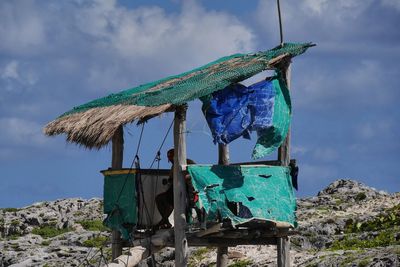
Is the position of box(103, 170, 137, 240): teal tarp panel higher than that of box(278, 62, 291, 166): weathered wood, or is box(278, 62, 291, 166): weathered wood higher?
box(278, 62, 291, 166): weathered wood

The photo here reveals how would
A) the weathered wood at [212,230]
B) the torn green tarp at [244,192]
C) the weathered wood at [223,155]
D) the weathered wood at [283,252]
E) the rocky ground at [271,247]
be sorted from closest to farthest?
1. the torn green tarp at [244,192]
2. the weathered wood at [212,230]
3. the weathered wood at [283,252]
4. the weathered wood at [223,155]
5. the rocky ground at [271,247]

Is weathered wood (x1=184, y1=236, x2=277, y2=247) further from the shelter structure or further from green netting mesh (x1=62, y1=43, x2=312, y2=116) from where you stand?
green netting mesh (x1=62, y1=43, x2=312, y2=116)

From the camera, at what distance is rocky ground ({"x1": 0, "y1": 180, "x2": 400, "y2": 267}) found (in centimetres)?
2383

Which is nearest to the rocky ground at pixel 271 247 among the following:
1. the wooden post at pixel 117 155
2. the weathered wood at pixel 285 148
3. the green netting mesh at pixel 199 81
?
the wooden post at pixel 117 155

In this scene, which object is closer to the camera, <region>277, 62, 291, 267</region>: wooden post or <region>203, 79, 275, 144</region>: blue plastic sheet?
<region>203, 79, 275, 144</region>: blue plastic sheet

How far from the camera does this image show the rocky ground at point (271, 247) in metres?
23.8

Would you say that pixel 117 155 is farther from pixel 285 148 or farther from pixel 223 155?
pixel 285 148

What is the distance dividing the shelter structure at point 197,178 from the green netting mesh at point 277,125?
0.05 meters

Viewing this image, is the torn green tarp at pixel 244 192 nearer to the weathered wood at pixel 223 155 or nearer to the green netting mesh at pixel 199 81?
the green netting mesh at pixel 199 81

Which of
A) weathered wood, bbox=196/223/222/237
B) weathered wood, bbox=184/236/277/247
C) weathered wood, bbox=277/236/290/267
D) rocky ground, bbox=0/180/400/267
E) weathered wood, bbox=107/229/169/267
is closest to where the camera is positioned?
weathered wood, bbox=196/223/222/237

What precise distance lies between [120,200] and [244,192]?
8.81 feet

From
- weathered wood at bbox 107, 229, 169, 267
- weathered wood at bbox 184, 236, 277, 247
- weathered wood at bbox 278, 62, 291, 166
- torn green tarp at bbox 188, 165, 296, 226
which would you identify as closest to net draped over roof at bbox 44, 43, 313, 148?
weathered wood at bbox 278, 62, 291, 166

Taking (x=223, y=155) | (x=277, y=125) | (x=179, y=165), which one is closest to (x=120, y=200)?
(x=179, y=165)

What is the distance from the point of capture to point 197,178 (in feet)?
55.6
